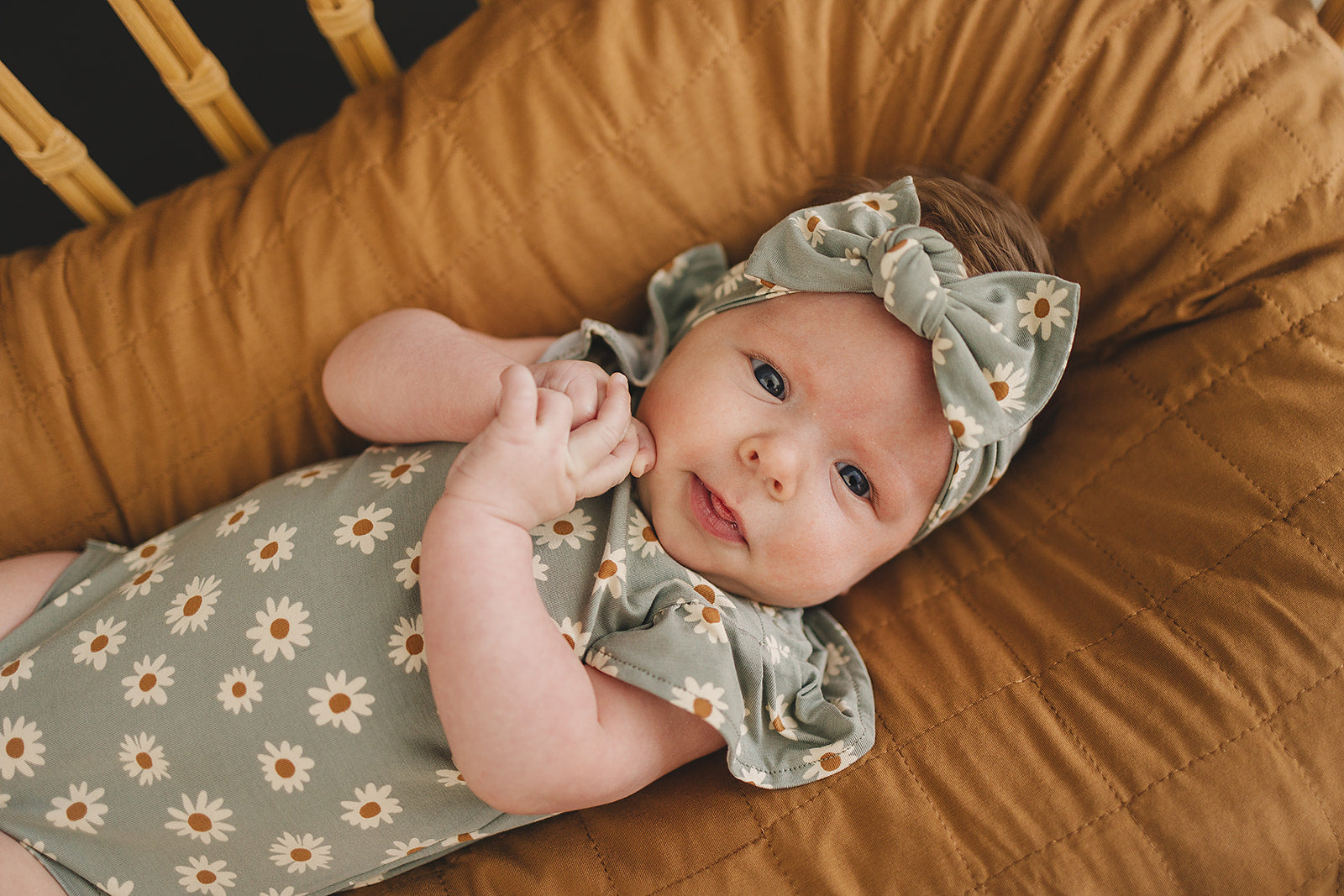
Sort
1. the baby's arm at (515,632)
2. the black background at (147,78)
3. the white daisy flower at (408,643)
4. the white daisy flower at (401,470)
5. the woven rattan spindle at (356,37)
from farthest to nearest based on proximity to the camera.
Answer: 1. the black background at (147,78)
2. the woven rattan spindle at (356,37)
3. the white daisy flower at (401,470)
4. the white daisy flower at (408,643)
5. the baby's arm at (515,632)

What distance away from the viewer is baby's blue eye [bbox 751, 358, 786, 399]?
2.91 ft

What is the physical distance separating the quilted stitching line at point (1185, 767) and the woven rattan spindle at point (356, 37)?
1.26m

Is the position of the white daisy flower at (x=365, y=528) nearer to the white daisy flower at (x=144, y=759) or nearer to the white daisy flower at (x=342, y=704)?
the white daisy flower at (x=342, y=704)

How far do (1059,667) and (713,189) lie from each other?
738mm

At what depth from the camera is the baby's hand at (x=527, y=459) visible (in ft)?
2.51

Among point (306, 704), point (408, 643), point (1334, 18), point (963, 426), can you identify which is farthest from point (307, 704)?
point (1334, 18)

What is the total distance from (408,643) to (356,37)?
829 millimetres

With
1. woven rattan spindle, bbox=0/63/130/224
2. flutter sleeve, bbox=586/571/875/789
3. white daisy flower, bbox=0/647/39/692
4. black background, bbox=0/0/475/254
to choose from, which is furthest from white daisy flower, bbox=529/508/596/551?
black background, bbox=0/0/475/254

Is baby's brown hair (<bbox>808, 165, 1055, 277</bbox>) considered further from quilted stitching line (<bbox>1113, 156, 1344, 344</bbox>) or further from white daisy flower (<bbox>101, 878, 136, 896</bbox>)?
white daisy flower (<bbox>101, 878, 136, 896</bbox>)

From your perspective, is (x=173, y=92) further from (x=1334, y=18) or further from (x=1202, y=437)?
(x=1334, y=18)

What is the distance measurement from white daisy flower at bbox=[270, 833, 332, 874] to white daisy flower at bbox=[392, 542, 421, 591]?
11.5 inches

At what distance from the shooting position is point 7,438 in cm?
104

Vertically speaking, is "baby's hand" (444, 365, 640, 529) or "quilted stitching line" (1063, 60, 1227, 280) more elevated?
"baby's hand" (444, 365, 640, 529)

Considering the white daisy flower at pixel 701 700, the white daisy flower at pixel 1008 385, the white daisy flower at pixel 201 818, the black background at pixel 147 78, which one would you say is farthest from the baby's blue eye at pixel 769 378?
the black background at pixel 147 78
